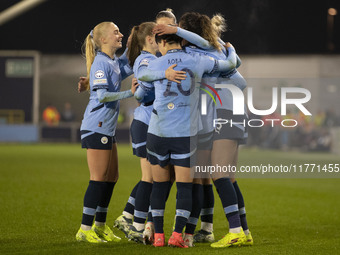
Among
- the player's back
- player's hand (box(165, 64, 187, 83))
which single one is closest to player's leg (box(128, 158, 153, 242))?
the player's back

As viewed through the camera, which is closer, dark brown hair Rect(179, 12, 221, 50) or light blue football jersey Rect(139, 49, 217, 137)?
light blue football jersey Rect(139, 49, 217, 137)

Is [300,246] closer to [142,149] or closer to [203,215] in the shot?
[203,215]

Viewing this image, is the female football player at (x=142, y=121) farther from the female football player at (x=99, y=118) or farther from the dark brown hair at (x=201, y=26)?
the dark brown hair at (x=201, y=26)

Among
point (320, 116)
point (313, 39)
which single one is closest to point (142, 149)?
point (320, 116)

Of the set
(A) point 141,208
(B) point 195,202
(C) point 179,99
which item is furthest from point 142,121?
(B) point 195,202

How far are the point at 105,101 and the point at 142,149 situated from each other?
0.55 meters

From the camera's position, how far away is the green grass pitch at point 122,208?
5.23 m

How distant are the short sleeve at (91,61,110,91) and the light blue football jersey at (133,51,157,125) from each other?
0.25m

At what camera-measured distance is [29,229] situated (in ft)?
20.2

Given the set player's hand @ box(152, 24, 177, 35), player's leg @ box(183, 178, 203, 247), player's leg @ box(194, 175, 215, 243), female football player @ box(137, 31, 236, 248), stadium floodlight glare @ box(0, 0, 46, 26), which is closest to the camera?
player's hand @ box(152, 24, 177, 35)

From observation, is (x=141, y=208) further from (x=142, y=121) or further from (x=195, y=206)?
(x=142, y=121)

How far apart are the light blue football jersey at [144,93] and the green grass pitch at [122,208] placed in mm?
1129

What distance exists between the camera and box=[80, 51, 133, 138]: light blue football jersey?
5.39m

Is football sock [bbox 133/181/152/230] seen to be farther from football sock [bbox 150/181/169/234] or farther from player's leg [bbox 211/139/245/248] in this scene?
player's leg [bbox 211/139/245/248]
